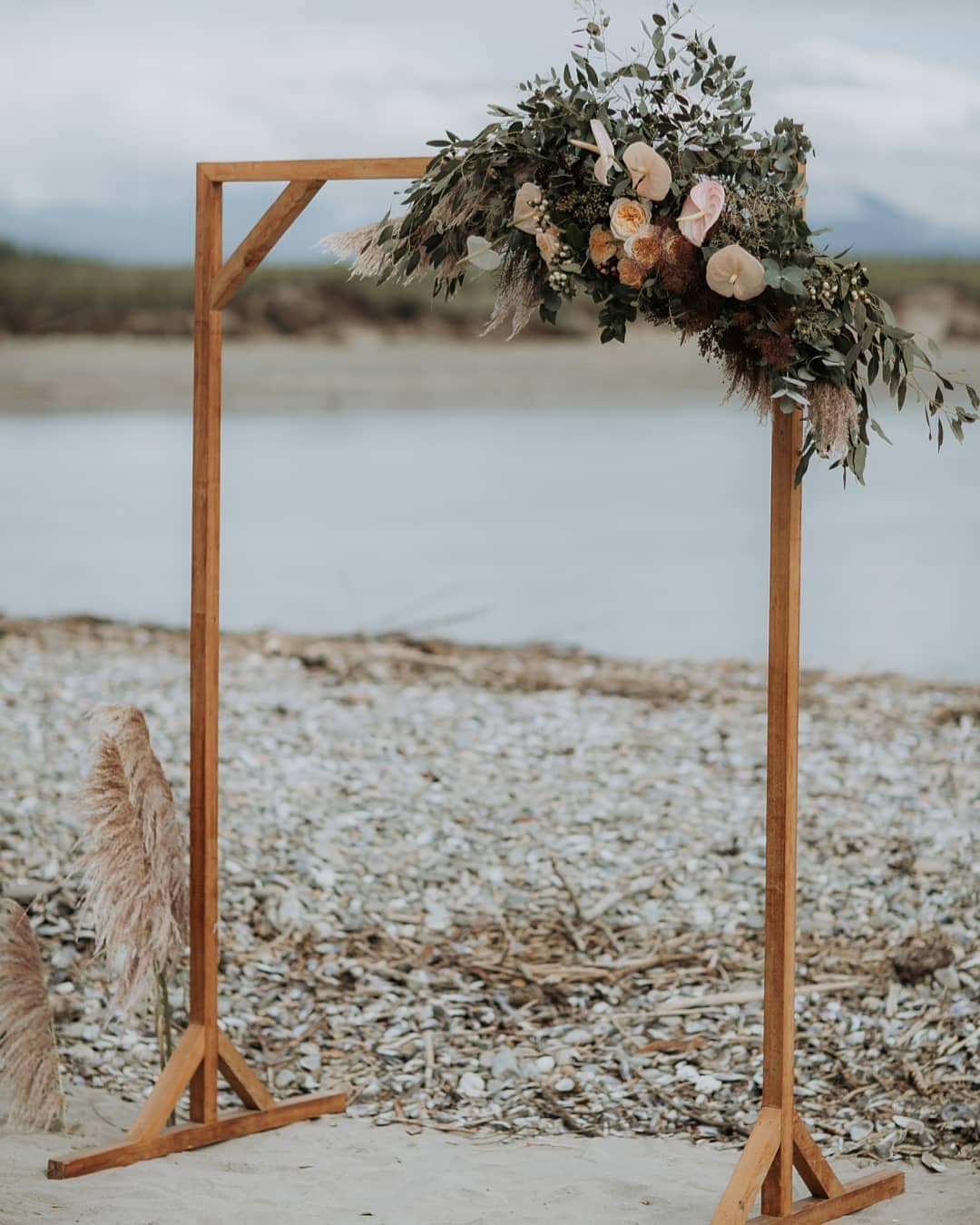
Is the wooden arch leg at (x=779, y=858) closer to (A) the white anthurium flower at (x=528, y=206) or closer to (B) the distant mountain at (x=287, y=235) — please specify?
(A) the white anthurium flower at (x=528, y=206)

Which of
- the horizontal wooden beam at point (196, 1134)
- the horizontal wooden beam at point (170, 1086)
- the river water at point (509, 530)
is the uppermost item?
the river water at point (509, 530)

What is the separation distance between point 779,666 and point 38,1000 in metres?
1.76

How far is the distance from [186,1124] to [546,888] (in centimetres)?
175

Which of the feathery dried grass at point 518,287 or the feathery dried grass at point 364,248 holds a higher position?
the feathery dried grass at point 364,248

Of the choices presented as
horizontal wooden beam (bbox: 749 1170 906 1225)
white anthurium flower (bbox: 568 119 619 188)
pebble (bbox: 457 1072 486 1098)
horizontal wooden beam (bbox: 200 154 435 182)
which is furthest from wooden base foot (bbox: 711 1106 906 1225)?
horizontal wooden beam (bbox: 200 154 435 182)

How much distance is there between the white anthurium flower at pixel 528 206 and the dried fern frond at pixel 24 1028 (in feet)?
5.88

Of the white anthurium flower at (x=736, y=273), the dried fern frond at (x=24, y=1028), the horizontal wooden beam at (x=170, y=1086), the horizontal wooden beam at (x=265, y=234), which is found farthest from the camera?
the dried fern frond at (x=24, y=1028)

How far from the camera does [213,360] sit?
3369 millimetres

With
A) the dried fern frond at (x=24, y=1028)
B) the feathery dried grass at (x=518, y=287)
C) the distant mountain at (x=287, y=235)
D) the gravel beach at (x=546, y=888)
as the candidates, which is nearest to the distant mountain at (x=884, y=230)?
the distant mountain at (x=287, y=235)

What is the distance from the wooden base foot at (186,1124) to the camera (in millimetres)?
3301

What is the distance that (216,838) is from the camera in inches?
134

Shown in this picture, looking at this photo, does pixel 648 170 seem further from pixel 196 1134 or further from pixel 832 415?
pixel 196 1134

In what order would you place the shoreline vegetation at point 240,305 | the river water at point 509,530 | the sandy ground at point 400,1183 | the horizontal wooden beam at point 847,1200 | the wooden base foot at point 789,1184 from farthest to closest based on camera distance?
the shoreline vegetation at point 240,305, the river water at point 509,530, the sandy ground at point 400,1183, the horizontal wooden beam at point 847,1200, the wooden base foot at point 789,1184

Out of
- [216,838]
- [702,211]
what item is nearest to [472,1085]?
[216,838]
